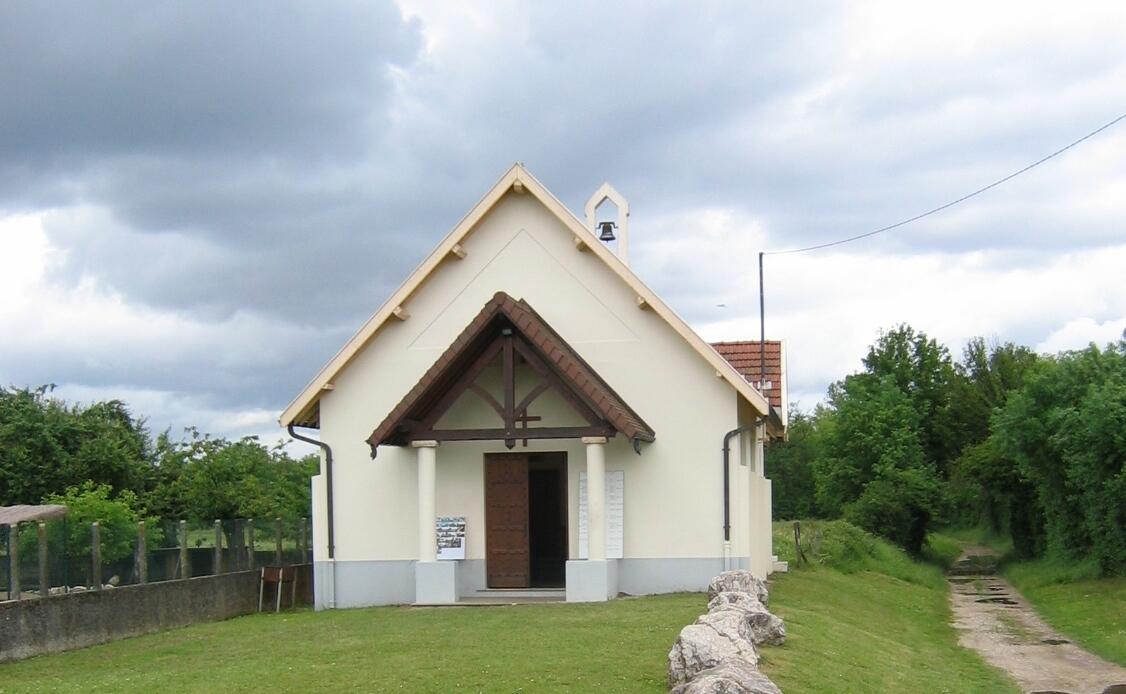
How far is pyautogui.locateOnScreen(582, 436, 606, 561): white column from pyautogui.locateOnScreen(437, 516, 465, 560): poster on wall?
274 centimetres

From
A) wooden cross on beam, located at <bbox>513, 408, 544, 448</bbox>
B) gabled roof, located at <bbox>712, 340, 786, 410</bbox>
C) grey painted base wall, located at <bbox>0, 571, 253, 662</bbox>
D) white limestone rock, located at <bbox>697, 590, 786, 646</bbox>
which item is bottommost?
grey painted base wall, located at <bbox>0, 571, 253, 662</bbox>

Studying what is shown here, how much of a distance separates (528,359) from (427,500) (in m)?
3.22

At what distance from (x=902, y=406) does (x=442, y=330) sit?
3190cm

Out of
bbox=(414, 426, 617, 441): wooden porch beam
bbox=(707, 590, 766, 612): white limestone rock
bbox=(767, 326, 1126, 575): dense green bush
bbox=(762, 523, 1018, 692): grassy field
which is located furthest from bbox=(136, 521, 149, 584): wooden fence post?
bbox=(767, 326, 1126, 575): dense green bush

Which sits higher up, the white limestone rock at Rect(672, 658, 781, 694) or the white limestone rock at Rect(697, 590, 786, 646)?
the white limestone rock at Rect(672, 658, 781, 694)

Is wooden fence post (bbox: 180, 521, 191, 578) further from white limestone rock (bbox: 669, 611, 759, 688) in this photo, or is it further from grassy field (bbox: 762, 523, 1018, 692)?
white limestone rock (bbox: 669, 611, 759, 688)

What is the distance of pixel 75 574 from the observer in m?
19.9

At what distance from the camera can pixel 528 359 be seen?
71.8 feet

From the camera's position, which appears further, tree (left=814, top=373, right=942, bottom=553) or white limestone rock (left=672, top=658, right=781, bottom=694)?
tree (left=814, top=373, right=942, bottom=553)

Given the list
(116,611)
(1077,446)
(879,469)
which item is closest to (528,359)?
(116,611)

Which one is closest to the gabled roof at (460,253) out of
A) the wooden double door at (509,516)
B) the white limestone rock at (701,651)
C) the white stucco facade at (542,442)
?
the white stucco facade at (542,442)

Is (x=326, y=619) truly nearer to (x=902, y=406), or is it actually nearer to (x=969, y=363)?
(x=902, y=406)

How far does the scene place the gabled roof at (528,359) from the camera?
70.1ft

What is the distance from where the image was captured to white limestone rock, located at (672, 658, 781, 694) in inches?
415
